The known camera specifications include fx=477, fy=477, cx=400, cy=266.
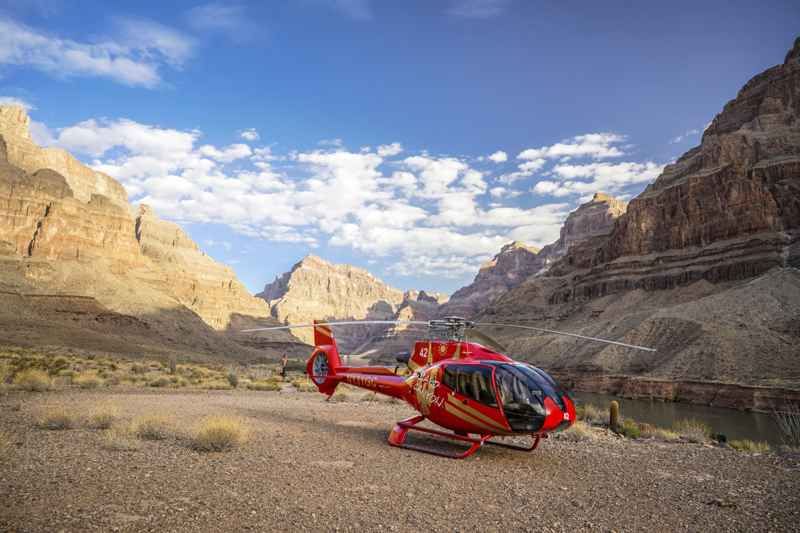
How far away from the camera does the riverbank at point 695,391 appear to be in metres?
32.8

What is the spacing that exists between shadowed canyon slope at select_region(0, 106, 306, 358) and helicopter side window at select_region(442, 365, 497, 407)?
49538 mm

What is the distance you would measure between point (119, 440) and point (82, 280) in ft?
270

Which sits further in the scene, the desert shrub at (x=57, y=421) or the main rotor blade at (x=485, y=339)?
the main rotor blade at (x=485, y=339)

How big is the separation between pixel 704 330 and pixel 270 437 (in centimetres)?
5209

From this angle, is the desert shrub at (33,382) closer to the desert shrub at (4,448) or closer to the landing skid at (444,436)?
the desert shrub at (4,448)

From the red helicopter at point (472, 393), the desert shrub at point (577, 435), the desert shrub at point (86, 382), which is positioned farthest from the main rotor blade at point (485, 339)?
the desert shrub at point (86, 382)

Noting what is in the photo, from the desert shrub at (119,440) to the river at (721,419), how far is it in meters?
18.8

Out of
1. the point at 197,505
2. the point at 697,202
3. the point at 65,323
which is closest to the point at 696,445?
the point at 197,505

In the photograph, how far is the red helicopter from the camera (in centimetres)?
771

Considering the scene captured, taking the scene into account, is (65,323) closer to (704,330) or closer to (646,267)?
(704,330)

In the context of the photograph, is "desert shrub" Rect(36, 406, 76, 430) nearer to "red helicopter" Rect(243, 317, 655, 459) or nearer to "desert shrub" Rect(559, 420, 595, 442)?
"red helicopter" Rect(243, 317, 655, 459)

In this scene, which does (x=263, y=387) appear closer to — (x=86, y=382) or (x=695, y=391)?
(x=86, y=382)

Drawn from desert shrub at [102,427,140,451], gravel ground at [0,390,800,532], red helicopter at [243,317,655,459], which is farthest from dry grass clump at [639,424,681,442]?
desert shrub at [102,427,140,451]

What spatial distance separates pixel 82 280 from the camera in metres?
75.5
